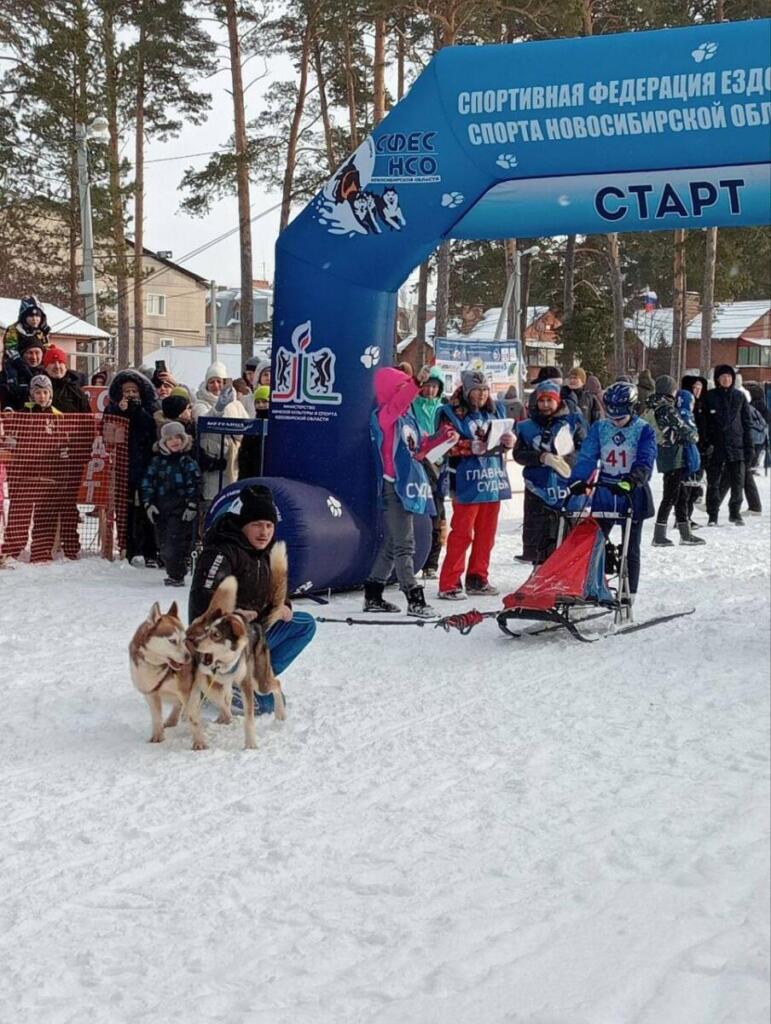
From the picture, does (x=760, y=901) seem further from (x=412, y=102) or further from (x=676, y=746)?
(x=412, y=102)

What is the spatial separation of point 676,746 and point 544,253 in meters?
34.0

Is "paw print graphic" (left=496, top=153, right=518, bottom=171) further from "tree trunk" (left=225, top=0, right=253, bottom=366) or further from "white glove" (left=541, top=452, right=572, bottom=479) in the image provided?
"tree trunk" (left=225, top=0, right=253, bottom=366)

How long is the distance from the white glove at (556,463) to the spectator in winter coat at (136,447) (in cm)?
298

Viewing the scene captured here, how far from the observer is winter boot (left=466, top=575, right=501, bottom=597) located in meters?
8.84

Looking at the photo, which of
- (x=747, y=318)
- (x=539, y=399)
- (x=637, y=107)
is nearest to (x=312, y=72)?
(x=539, y=399)

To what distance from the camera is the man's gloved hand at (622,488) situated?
7566mm

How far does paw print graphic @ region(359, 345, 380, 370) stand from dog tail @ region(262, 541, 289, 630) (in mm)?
3415

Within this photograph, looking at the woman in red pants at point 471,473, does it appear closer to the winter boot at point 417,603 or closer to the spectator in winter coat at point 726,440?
the winter boot at point 417,603

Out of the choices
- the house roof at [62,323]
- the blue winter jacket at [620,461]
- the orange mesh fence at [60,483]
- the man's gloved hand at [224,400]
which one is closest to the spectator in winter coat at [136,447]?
the orange mesh fence at [60,483]

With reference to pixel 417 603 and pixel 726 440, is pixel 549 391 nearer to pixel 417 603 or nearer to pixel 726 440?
pixel 417 603

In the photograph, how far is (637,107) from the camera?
6.96 m

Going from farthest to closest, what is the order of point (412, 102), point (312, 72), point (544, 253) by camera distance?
1. point (544, 253)
2. point (312, 72)
3. point (412, 102)

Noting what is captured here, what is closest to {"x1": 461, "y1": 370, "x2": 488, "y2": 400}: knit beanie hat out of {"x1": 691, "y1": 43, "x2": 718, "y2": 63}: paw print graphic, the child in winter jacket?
the child in winter jacket

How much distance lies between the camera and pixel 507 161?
7.55m
